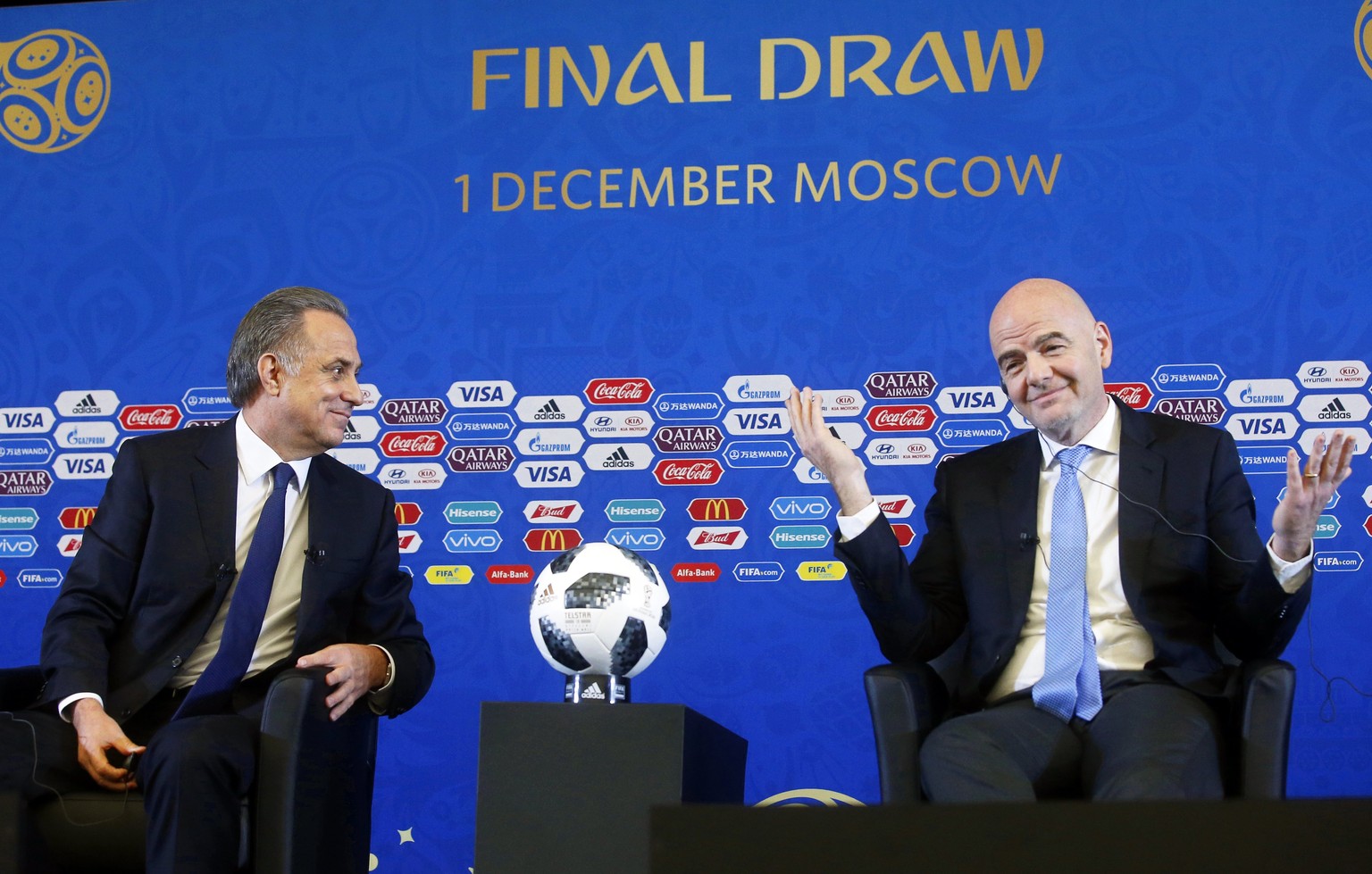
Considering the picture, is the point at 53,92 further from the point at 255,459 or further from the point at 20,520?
the point at 255,459

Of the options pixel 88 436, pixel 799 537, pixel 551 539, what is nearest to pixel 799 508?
pixel 799 537

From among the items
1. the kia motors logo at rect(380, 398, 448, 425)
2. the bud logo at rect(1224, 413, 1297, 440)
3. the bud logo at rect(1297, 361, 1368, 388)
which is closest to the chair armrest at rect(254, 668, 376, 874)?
the kia motors logo at rect(380, 398, 448, 425)

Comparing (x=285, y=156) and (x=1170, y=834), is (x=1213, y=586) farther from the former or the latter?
(x=285, y=156)

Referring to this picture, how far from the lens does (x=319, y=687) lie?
255cm

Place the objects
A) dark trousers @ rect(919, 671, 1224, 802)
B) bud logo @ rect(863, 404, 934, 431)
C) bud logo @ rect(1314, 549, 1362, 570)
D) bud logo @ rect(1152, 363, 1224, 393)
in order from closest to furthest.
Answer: dark trousers @ rect(919, 671, 1224, 802)
bud logo @ rect(1314, 549, 1362, 570)
bud logo @ rect(1152, 363, 1224, 393)
bud logo @ rect(863, 404, 934, 431)

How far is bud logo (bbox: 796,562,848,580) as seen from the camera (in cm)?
394

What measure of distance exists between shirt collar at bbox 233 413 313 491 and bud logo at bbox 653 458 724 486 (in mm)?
1289

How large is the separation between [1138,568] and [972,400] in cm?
136

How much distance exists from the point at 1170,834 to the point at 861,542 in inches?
53.0

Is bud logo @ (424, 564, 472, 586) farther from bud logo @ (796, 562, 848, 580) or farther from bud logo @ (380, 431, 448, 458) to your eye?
bud logo @ (796, 562, 848, 580)

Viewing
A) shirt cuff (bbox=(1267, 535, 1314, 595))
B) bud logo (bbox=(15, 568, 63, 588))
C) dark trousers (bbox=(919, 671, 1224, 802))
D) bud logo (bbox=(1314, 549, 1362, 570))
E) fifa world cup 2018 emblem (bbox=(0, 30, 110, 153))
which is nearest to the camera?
dark trousers (bbox=(919, 671, 1224, 802))

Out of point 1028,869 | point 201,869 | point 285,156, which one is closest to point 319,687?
point 201,869

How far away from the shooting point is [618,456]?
4.05 meters

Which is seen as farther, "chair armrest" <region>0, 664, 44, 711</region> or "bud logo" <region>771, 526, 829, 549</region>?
"bud logo" <region>771, 526, 829, 549</region>
